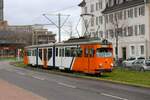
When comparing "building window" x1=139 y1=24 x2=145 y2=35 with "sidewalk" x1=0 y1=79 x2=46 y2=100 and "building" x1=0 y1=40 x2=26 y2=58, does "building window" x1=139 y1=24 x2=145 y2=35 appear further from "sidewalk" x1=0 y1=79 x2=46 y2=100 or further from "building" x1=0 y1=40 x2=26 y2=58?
"building" x1=0 y1=40 x2=26 y2=58

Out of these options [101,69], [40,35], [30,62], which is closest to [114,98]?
[101,69]

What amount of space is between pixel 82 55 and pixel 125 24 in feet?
145

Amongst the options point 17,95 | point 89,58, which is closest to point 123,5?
point 89,58

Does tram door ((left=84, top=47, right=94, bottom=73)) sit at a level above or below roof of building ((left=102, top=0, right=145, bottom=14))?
below

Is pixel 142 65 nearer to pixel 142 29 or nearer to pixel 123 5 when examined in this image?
pixel 142 29

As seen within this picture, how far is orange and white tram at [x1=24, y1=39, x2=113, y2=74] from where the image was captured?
38.6m

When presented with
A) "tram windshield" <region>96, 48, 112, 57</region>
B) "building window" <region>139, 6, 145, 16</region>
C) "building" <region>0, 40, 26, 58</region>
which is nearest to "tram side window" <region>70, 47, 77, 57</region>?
"tram windshield" <region>96, 48, 112, 57</region>

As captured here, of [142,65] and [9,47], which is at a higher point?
[9,47]

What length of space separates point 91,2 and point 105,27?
1078 centimetres

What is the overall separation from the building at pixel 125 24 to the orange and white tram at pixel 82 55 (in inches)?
1148

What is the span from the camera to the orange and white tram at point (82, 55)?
38.6 metres

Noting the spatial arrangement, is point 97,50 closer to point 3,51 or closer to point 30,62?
point 30,62

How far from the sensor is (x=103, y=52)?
128 ft

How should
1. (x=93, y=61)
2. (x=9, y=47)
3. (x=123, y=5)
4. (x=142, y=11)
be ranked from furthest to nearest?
(x=9, y=47)
(x=123, y=5)
(x=142, y=11)
(x=93, y=61)
